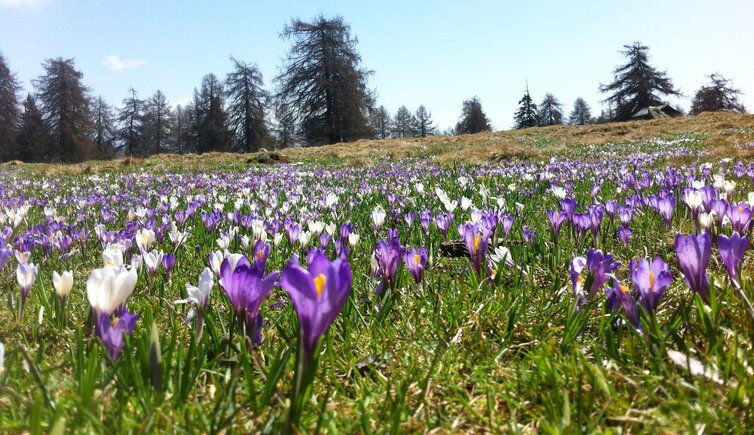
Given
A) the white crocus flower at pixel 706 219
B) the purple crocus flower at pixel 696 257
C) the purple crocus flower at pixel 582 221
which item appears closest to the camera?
the purple crocus flower at pixel 696 257

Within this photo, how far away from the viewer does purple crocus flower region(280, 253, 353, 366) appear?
85 cm

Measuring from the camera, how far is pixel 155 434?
3.16 feet

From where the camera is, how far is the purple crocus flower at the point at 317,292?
2.78ft

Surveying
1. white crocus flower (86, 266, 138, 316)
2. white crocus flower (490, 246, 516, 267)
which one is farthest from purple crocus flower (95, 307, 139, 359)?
white crocus flower (490, 246, 516, 267)

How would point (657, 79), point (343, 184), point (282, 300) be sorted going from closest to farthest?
point (282, 300)
point (343, 184)
point (657, 79)

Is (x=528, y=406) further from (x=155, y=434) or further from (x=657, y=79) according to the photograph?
(x=657, y=79)

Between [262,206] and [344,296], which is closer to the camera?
[344,296]

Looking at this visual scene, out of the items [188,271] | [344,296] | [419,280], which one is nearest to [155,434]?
[344,296]

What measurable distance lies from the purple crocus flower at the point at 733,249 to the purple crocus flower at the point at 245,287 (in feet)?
4.22

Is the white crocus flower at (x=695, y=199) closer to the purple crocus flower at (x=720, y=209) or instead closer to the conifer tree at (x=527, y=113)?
the purple crocus flower at (x=720, y=209)

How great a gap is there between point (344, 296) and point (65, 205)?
23.8 feet

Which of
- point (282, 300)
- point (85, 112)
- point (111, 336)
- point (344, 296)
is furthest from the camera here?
point (85, 112)

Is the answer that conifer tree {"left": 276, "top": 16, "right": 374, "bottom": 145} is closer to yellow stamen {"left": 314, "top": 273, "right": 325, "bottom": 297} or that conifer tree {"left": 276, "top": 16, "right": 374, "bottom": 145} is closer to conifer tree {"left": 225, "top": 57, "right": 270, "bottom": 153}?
conifer tree {"left": 225, "top": 57, "right": 270, "bottom": 153}

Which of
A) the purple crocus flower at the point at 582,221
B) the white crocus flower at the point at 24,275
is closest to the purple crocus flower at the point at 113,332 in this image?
the white crocus flower at the point at 24,275
